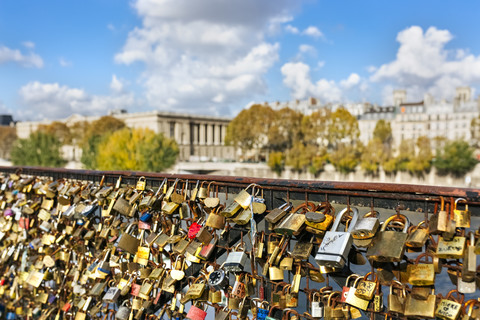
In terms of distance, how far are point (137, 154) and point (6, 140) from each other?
7122cm

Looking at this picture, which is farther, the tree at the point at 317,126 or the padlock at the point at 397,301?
the tree at the point at 317,126

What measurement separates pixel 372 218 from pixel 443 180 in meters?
45.5

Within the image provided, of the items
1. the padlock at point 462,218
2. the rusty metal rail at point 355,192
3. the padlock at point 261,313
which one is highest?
the rusty metal rail at point 355,192

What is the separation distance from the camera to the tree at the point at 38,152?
55531 mm

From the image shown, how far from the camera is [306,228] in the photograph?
2336mm

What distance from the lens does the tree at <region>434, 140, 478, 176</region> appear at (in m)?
42.4

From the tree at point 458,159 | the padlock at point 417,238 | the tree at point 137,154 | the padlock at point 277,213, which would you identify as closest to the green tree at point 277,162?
the tree at point 137,154

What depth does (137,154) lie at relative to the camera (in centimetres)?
4141

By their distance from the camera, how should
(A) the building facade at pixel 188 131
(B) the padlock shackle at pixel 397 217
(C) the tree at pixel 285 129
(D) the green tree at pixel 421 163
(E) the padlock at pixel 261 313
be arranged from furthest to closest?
(A) the building facade at pixel 188 131, (C) the tree at pixel 285 129, (D) the green tree at pixel 421 163, (E) the padlock at pixel 261 313, (B) the padlock shackle at pixel 397 217

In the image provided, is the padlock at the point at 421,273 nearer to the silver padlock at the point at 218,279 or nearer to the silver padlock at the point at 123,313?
the silver padlock at the point at 218,279

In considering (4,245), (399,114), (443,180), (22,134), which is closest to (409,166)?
(443,180)

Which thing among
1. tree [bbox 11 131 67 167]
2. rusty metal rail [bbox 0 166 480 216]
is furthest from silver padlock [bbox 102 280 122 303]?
tree [bbox 11 131 67 167]

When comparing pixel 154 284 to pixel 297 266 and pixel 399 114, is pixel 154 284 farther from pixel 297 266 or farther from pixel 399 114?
pixel 399 114

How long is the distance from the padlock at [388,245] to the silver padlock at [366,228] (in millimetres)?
28
